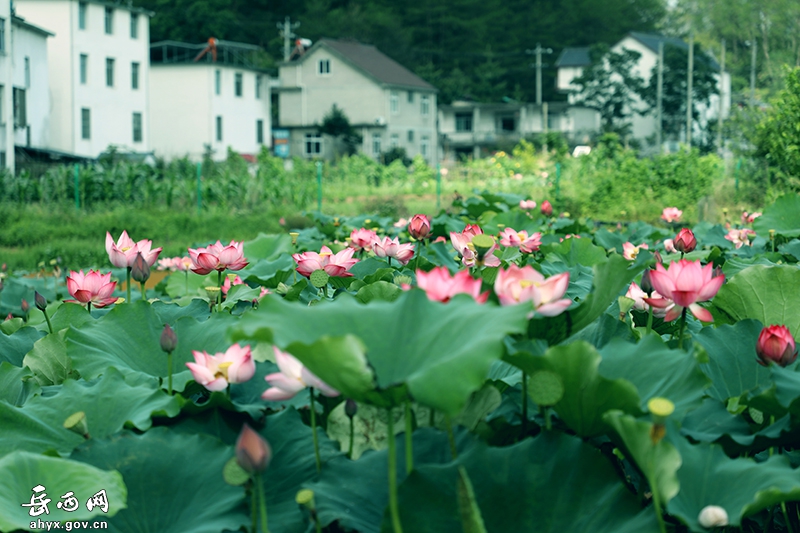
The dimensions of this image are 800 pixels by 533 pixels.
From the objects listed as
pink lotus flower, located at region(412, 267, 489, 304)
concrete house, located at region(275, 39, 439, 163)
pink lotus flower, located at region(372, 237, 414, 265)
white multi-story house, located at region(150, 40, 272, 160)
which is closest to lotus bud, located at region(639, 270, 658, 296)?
pink lotus flower, located at region(412, 267, 489, 304)

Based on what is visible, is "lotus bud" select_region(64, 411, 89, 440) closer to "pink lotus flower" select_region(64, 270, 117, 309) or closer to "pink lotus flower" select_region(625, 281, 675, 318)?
Result: "pink lotus flower" select_region(64, 270, 117, 309)

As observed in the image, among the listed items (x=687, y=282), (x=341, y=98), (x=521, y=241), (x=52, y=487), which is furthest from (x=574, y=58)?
(x=52, y=487)

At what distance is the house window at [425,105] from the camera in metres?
48.9

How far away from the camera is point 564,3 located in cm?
6700

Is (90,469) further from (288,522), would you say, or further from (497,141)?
(497,141)

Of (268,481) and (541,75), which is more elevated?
(541,75)

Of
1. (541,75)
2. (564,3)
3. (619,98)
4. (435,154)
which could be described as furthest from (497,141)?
(564,3)

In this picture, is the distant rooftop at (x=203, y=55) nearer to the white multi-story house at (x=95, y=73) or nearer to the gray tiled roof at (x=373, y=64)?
the gray tiled roof at (x=373, y=64)

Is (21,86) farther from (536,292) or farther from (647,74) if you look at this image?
(647,74)

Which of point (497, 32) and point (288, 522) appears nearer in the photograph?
point (288, 522)

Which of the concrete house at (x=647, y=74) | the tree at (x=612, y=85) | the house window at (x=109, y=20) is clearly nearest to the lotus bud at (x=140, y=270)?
the house window at (x=109, y=20)

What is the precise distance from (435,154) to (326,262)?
49.6m

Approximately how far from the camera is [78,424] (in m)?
1.22

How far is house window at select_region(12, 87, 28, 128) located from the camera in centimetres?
2683
